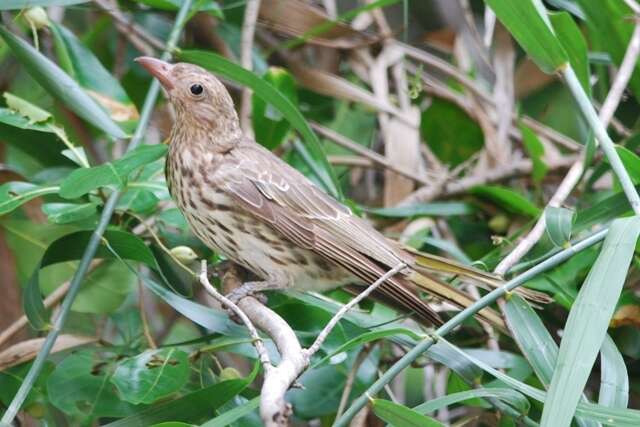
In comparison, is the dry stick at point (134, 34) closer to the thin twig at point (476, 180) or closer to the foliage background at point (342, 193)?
the foliage background at point (342, 193)

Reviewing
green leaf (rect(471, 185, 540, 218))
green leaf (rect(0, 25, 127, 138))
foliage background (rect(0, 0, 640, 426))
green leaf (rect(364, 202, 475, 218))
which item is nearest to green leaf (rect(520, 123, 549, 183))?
foliage background (rect(0, 0, 640, 426))

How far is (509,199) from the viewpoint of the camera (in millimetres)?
3430

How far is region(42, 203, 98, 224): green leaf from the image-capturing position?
8.54ft

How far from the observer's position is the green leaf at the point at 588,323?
6.36 feet

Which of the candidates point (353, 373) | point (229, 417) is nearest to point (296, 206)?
point (353, 373)

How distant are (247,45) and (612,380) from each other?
1.63 m

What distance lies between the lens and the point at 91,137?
11.5ft

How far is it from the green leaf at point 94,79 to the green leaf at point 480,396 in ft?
4.39

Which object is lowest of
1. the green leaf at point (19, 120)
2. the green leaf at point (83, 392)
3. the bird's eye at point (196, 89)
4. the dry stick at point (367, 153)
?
the green leaf at point (83, 392)

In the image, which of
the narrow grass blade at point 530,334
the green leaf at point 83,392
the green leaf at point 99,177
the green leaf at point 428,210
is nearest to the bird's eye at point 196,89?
the green leaf at point 99,177

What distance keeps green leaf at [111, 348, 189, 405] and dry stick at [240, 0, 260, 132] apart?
3.79 feet

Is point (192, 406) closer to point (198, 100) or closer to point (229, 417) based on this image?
point (229, 417)

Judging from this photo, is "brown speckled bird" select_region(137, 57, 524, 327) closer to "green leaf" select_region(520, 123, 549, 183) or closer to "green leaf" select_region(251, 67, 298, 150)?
"green leaf" select_region(251, 67, 298, 150)

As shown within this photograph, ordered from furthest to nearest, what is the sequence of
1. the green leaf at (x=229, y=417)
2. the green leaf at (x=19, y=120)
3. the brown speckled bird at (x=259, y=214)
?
1. the brown speckled bird at (x=259, y=214)
2. the green leaf at (x=19, y=120)
3. the green leaf at (x=229, y=417)
